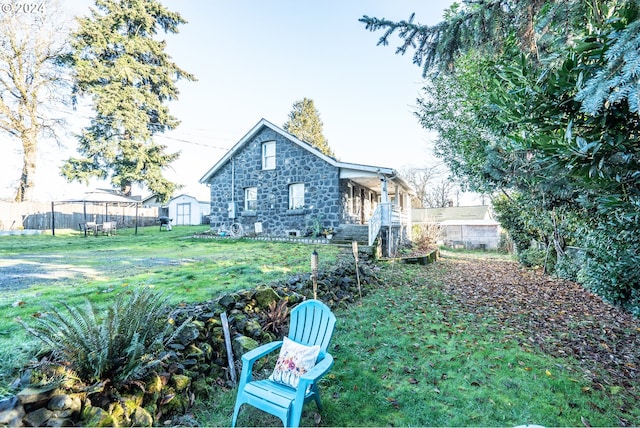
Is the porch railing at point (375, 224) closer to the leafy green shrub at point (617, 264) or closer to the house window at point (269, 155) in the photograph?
the house window at point (269, 155)

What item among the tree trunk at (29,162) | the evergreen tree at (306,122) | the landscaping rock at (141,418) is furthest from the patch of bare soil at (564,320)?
the evergreen tree at (306,122)

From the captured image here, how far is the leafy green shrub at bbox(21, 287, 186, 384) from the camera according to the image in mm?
2539

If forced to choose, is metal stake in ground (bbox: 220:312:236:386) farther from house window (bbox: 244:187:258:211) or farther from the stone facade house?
house window (bbox: 244:187:258:211)

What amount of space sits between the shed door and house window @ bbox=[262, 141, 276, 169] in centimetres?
1354

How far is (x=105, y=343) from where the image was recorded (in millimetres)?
2617

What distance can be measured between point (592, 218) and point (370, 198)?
13.8m

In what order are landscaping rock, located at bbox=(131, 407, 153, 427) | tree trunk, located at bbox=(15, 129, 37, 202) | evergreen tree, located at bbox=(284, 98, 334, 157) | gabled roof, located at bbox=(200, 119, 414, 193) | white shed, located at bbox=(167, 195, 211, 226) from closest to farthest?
landscaping rock, located at bbox=(131, 407, 153, 427), gabled roof, located at bbox=(200, 119, 414, 193), tree trunk, located at bbox=(15, 129, 37, 202), white shed, located at bbox=(167, 195, 211, 226), evergreen tree, located at bbox=(284, 98, 334, 157)

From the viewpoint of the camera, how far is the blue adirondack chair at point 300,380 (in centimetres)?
248

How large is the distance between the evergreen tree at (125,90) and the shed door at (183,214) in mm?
2160

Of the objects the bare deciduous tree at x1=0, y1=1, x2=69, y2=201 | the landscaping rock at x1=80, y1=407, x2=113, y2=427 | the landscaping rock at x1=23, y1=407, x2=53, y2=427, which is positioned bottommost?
the landscaping rock at x1=80, y1=407, x2=113, y2=427

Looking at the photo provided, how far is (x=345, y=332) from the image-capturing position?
475cm

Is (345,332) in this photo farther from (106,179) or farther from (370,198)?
(106,179)

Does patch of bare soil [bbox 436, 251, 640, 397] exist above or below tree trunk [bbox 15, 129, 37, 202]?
below

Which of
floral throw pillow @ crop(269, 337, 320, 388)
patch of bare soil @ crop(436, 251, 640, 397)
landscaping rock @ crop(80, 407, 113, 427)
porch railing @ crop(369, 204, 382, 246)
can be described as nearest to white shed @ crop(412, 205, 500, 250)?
porch railing @ crop(369, 204, 382, 246)
